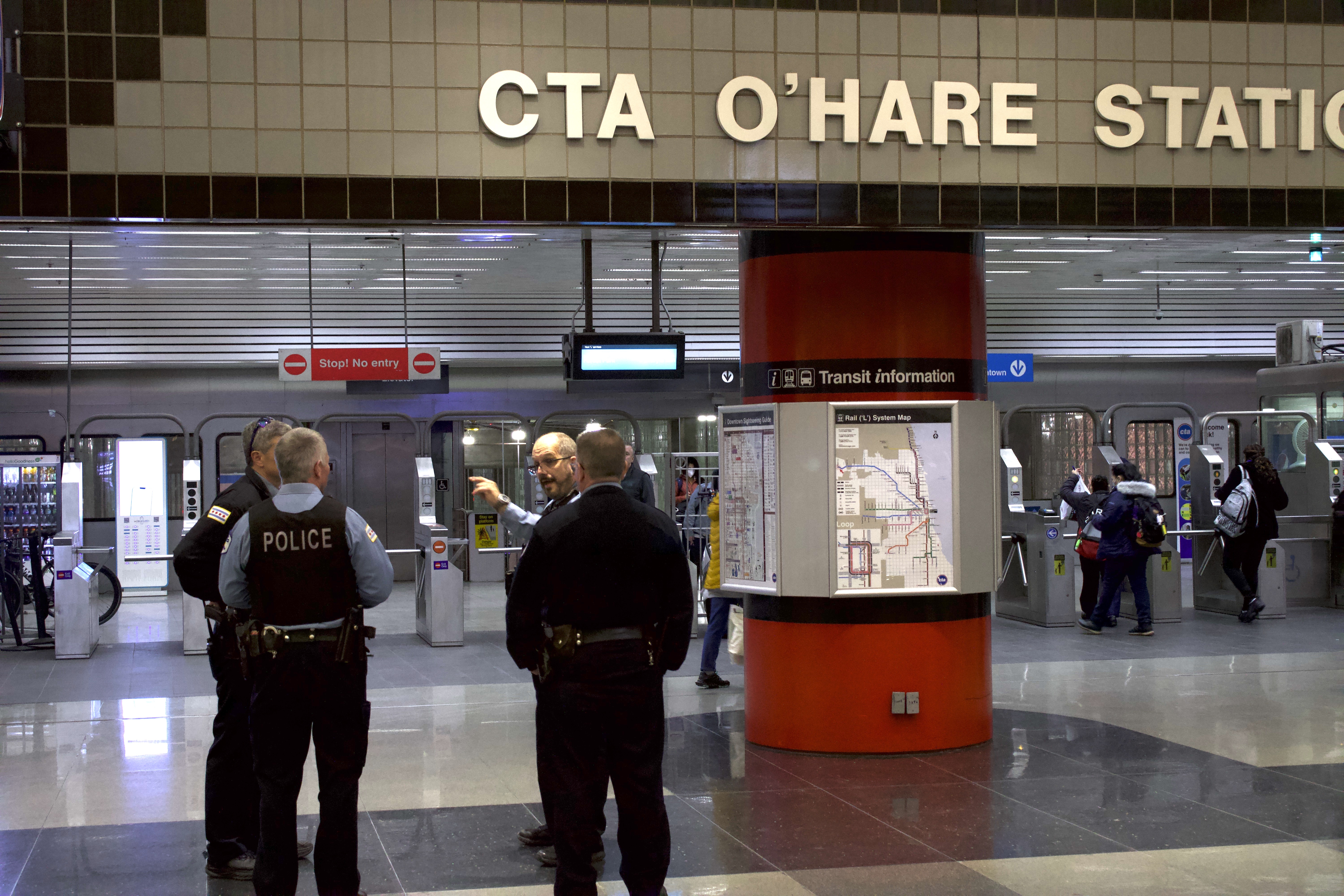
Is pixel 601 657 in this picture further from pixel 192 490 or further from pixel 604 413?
pixel 192 490

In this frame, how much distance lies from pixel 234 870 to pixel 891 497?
334 centimetres

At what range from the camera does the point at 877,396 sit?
5.82 meters

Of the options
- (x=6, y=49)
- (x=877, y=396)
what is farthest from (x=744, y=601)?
(x=6, y=49)

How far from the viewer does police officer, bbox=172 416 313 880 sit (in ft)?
13.8

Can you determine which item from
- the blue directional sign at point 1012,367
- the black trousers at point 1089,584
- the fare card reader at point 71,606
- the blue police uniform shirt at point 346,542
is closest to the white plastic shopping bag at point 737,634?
the blue police uniform shirt at point 346,542

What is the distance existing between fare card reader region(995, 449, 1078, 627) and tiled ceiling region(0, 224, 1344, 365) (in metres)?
2.54

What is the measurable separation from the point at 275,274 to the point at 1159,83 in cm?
907

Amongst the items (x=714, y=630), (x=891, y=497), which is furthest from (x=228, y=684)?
(x=714, y=630)

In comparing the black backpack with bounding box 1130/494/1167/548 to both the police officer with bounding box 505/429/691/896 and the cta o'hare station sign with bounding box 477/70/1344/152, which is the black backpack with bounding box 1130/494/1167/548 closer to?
the cta o'hare station sign with bounding box 477/70/1344/152

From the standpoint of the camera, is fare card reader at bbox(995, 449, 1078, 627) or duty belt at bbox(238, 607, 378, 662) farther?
fare card reader at bbox(995, 449, 1078, 627)

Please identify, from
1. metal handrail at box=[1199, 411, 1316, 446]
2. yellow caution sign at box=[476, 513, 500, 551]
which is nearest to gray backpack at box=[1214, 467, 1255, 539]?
metal handrail at box=[1199, 411, 1316, 446]

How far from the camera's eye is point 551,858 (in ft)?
14.4

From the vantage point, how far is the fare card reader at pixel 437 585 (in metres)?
10.4

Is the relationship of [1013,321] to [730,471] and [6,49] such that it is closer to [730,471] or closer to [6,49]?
[730,471]
